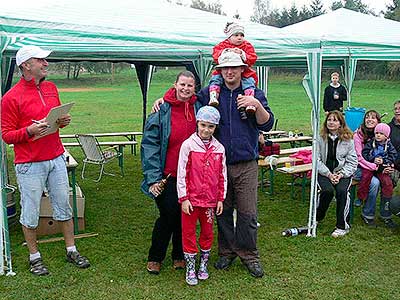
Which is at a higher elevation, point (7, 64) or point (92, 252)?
point (7, 64)

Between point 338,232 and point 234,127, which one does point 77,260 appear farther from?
point 338,232

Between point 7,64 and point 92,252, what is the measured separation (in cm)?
327

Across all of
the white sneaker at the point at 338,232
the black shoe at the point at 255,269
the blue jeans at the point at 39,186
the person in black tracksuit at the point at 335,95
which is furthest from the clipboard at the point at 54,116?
the person in black tracksuit at the point at 335,95

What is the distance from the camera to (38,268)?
13.5 ft

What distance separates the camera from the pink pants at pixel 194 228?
3.83m

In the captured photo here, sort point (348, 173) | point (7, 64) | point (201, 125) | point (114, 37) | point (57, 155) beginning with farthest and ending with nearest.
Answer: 1. point (7, 64)
2. point (348, 173)
3. point (114, 37)
4. point (57, 155)
5. point (201, 125)

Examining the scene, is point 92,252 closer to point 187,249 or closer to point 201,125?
point 187,249

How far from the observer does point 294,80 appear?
32312 mm

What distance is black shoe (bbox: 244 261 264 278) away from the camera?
4.09 metres

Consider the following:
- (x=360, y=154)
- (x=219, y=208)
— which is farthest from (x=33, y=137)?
(x=360, y=154)

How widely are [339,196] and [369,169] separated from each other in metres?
0.68

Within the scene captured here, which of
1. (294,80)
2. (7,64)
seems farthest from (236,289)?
(294,80)

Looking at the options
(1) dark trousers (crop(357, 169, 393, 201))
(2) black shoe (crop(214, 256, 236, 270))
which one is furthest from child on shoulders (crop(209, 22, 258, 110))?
(1) dark trousers (crop(357, 169, 393, 201))

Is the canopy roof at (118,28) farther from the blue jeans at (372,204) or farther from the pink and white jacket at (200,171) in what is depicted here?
the blue jeans at (372,204)
